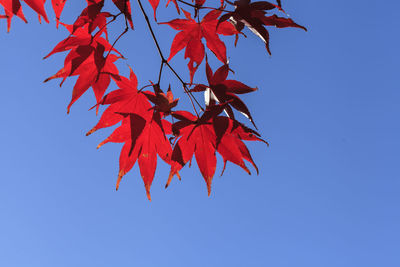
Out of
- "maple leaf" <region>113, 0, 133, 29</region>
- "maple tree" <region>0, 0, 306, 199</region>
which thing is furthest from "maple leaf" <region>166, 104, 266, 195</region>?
"maple leaf" <region>113, 0, 133, 29</region>

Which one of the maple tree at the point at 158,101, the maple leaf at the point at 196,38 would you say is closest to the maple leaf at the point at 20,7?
the maple tree at the point at 158,101

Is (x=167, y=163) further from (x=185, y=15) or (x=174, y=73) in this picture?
(x=185, y=15)

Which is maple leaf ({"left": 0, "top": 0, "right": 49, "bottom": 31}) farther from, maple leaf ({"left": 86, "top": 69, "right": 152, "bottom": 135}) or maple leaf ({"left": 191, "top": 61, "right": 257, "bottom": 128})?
maple leaf ({"left": 191, "top": 61, "right": 257, "bottom": 128})

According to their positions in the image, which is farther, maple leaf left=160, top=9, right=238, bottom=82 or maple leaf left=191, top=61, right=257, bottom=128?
maple leaf left=160, top=9, right=238, bottom=82

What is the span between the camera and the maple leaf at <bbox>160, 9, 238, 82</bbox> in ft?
2.91

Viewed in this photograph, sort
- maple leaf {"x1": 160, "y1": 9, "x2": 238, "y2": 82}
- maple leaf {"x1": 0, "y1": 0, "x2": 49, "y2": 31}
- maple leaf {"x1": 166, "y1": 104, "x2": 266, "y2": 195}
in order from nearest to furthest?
maple leaf {"x1": 0, "y1": 0, "x2": 49, "y2": 31} < maple leaf {"x1": 166, "y1": 104, "x2": 266, "y2": 195} < maple leaf {"x1": 160, "y1": 9, "x2": 238, "y2": 82}

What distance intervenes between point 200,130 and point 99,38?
A: 315 mm

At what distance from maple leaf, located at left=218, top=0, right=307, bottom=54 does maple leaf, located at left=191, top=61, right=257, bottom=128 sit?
11 cm

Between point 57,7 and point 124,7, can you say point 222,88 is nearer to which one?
point 124,7

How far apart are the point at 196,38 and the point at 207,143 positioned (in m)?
0.29

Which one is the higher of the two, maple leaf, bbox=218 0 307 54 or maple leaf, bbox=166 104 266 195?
maple leaf, bbox=218 0 307 54

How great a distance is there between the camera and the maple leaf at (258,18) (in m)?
0.71

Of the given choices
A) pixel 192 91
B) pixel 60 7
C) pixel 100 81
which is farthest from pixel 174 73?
pixel 60 7

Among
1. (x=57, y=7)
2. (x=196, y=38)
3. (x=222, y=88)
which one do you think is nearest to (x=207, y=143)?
(x=222, y=88)
